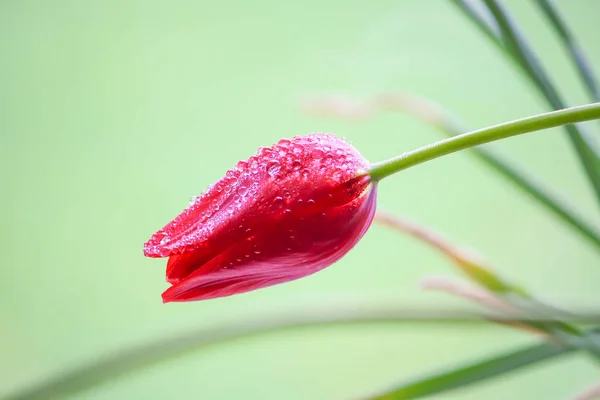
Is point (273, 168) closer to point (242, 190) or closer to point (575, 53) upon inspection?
point (242, 190)

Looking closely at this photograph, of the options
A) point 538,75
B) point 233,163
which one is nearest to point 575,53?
point 538,75

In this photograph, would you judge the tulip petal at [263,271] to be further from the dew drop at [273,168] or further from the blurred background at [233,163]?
the blurred background at [233,163]

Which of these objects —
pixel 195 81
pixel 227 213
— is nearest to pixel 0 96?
pixel 195 81

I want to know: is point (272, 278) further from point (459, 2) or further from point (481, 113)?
point (481, 113)

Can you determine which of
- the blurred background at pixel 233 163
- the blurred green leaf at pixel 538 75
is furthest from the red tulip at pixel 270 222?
the blurred background at pixel 233 163

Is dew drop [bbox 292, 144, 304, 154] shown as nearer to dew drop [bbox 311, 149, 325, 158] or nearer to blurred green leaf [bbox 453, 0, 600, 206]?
dew drop [bbox 311, 149, 325, 158]
